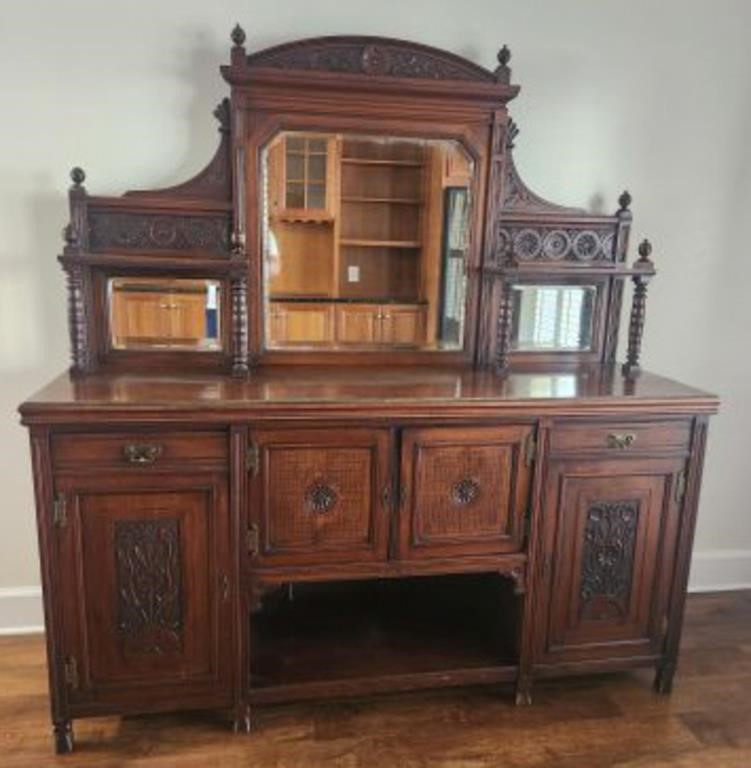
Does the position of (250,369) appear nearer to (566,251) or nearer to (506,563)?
(506,563)

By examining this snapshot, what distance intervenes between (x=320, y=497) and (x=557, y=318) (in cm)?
105

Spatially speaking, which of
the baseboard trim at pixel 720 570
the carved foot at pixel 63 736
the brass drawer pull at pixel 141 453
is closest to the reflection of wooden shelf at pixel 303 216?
the brass drawer pull at pixel 141 453

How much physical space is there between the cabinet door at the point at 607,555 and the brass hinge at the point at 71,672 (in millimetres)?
1285

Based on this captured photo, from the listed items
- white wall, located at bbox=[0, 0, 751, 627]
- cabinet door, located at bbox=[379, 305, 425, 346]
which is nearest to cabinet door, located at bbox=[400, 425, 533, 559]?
cabinet door, located at bbox=[379, 305, 425, 346]

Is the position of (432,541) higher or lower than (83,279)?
lower

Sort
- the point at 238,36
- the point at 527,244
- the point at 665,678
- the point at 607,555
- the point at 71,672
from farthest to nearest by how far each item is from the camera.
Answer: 1. the point at 527,244
2. the point at 665,678
3. the point at 607,555
4. the point at 238,36
5. the point at 71,672

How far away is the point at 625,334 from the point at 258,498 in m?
1.44

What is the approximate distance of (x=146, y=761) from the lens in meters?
1.66

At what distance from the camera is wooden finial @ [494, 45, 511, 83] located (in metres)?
1.91

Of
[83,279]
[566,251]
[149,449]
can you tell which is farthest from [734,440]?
[83,279]

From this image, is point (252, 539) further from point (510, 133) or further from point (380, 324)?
point (510, 133)

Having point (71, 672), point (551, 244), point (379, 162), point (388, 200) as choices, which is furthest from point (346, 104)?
point (71, 672)

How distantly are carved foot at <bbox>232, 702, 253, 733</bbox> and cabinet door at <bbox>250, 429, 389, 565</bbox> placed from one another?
441mm

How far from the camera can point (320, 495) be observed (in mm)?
1665
